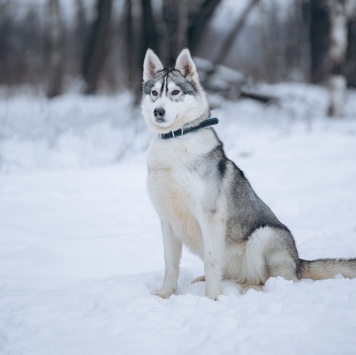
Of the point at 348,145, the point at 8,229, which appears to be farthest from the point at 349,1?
the point at 8,229

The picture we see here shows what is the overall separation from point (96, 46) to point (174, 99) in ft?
43.3

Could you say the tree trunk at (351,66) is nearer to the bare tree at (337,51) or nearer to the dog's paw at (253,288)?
the bare tree at (337,51)

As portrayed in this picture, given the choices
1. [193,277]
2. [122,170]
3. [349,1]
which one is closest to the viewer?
[193,277]

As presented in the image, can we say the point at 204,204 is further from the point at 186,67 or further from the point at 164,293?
the point at 186,67

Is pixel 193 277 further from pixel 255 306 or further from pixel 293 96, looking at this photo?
pixel 293 96

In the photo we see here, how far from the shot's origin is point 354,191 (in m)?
5.93

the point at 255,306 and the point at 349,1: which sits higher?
the point at 349,1

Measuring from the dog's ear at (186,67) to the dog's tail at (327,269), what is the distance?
1.64 m

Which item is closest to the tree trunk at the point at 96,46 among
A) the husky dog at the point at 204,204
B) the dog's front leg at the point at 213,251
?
→ the husky dog at the point at 204,204

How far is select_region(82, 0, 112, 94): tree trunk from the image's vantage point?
15516 mm

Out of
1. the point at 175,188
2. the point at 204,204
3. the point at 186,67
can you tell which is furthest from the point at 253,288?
the point at 186,67

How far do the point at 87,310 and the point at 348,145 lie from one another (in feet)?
19.7

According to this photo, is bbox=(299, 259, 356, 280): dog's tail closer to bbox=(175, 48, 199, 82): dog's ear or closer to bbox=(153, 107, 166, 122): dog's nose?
bbox=(153, 107, 166, 122): dog's nose

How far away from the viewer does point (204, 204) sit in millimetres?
3238
